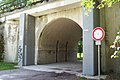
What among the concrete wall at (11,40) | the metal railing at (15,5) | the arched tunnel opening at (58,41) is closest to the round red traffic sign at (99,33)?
the arched tunnel opening at (58,41)

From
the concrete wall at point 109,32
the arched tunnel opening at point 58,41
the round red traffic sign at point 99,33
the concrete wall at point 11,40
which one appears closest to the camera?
the round red traffic sign at point 99,33

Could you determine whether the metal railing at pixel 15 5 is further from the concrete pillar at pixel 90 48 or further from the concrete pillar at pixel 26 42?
the concrete pillar at pixel 90 48


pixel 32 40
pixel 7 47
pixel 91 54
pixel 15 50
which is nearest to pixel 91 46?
pixel 91 54

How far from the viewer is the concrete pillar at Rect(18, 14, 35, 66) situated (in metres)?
12.7

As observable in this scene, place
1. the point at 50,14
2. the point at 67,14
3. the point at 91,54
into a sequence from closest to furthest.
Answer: the point at 91,54, the point at 67,14, the point at 50,14

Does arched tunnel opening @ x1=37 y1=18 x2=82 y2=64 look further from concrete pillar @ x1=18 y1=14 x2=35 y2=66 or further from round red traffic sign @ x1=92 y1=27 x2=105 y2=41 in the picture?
round red traffic sign @ x1=92 y1=27 x2=105 y2=41

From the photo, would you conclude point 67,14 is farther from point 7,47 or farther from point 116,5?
point 7,47

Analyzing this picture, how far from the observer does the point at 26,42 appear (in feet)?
41.8

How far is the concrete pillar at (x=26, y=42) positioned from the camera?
1267 cm

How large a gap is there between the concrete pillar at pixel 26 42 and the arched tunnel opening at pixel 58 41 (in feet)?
2.22

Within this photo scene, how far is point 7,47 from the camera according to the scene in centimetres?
1560

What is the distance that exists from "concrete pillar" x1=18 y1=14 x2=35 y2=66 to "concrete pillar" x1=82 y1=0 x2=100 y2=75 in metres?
5.39

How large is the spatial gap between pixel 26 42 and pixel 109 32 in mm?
6241

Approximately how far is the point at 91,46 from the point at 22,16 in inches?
262
